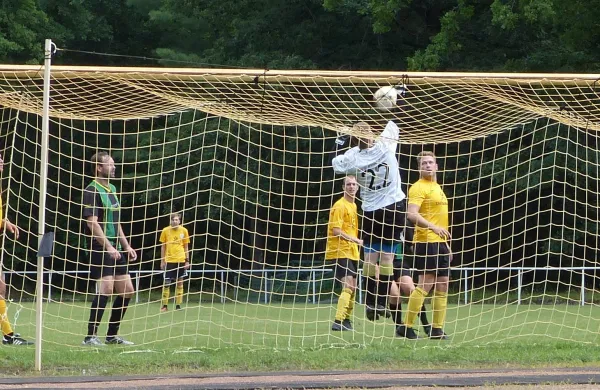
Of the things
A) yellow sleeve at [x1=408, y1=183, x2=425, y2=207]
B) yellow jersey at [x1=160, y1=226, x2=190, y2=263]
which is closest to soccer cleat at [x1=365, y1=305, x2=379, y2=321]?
yellow sleeve at [x1=408, y1=183, x2=425, y2=207]

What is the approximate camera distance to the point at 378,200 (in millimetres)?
10789

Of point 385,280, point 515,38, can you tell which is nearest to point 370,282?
point 385,280

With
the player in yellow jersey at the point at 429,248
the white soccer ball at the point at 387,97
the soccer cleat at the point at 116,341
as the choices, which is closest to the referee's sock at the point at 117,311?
the soccer cleat at the point at 116,341

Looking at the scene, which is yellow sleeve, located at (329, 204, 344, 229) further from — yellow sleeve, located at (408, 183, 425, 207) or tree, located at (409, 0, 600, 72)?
tree, located at (409, 0, 600, 72)

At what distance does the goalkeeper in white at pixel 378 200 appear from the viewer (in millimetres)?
10680

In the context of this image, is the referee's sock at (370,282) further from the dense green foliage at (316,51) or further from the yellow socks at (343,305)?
the dense green foliage at (316,51)

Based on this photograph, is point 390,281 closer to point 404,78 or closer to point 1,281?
point 404,78

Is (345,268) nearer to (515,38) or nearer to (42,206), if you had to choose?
(42,206)

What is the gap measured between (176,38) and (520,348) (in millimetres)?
28998

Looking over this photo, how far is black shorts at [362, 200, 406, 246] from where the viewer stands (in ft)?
35.2

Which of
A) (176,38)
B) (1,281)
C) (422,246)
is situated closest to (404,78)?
(422,246)

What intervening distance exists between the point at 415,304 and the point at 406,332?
27cm

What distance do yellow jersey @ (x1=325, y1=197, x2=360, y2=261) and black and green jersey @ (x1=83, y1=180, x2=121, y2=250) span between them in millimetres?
2422

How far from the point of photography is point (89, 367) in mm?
8203
